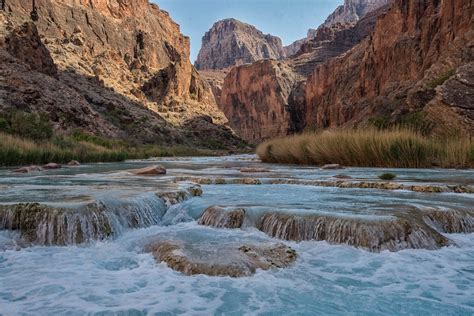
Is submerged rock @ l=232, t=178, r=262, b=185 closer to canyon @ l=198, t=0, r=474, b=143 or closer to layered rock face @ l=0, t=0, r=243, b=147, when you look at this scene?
canyon @ l=198, t=0, r=474, b=143

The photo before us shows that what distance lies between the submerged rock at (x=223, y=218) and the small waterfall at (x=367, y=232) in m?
0.71

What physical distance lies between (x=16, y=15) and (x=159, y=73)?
24.8 metres

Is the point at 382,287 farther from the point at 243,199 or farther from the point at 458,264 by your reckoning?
the point at 243,199

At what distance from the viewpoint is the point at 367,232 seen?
5.26m

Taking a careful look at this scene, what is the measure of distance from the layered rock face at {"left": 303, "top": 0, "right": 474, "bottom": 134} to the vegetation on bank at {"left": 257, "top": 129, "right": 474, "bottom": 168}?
3.78m

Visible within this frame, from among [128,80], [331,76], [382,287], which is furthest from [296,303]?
[331,76]

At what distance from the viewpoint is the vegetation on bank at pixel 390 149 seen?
13.7 m

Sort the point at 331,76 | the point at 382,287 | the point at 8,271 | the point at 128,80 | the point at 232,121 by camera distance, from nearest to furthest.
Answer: the point at 382,287 → the point at 8,271 → the point at 128,80 → the point at 331,76 → the point at 232,121

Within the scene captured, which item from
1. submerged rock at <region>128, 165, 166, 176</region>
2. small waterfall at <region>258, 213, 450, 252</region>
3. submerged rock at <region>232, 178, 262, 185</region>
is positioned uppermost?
submerged rock at <region>128, 165, 166, 176</region>

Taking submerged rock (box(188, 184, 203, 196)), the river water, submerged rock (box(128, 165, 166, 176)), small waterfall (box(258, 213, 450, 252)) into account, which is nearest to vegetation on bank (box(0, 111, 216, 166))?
submerged rock (box(128, 165, 166, 176))

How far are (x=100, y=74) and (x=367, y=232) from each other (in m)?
53.7

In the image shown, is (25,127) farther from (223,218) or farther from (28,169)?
(223,218)

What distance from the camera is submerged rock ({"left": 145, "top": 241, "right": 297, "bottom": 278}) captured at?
4391 mm

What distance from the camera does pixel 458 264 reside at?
15.2 ft
